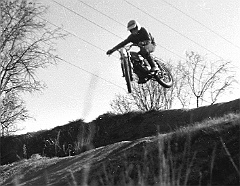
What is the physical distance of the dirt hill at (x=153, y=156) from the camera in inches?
271

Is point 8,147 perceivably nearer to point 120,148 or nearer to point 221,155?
point 120,148

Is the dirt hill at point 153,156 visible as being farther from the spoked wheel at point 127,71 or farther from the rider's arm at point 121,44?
the rider's arm at point 121,44

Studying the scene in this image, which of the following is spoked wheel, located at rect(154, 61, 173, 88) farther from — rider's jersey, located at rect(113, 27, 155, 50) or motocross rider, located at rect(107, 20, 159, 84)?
rider's jersey, located at rect(113, 27, 155, 50)

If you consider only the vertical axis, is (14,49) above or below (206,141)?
above

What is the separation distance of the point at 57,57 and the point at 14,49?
1691 millimetres

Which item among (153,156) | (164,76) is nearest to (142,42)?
(164,76)

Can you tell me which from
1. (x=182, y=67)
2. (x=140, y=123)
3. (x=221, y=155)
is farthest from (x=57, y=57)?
(x=182, y=67)

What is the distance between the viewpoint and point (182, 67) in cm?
2670

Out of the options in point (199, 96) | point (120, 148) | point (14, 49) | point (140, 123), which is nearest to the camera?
point (120, 148)

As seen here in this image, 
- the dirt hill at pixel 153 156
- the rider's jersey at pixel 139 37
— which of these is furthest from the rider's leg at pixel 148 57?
the dirt hill at pixel 153 156

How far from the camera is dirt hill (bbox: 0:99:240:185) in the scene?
689cm

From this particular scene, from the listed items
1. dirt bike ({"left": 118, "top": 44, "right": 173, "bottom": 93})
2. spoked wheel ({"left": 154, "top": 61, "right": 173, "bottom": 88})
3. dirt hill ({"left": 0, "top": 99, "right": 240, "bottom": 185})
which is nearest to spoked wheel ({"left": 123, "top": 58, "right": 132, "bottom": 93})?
dirt bike ({"left": 118, "top": 44, "right": 173, "bottom": 93})

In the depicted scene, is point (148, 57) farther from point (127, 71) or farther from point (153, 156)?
point (153, 156)

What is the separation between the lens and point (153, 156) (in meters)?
8.82
